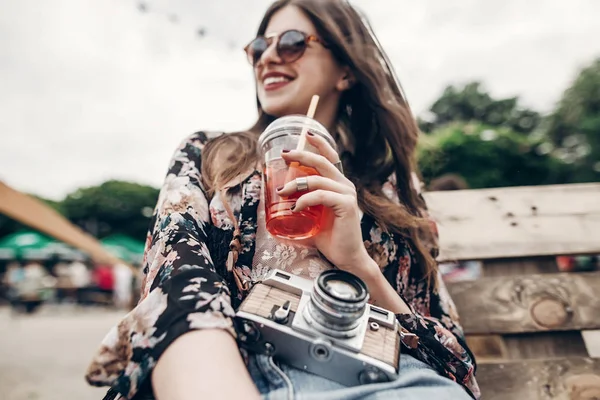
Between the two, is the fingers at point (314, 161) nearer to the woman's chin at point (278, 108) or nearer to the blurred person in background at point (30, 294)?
the woman's chin at point (278, 108)

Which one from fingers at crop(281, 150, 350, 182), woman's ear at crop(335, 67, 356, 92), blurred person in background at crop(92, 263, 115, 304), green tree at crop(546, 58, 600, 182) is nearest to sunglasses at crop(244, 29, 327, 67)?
woman's ear at crop(335, 67, 356, 92)

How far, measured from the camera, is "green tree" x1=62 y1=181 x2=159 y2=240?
40031 millimetres

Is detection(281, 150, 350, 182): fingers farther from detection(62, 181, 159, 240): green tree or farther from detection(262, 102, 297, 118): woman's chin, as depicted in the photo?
detection(62, 181, 159, 240): green tree

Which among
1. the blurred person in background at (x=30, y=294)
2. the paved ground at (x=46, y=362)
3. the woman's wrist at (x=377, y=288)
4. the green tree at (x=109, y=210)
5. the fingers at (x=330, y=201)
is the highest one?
the fingers at (x=330, y=201)

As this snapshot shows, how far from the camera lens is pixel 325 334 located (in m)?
0.97

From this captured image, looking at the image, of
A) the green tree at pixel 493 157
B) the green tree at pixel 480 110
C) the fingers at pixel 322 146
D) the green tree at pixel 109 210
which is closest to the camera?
the fingers at pixel 322 146

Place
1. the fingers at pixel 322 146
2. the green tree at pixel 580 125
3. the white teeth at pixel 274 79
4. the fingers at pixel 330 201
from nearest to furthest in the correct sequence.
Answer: the fingers at pixel 330 201 < the fingers at pixel 322 146 < the white teeth at pixel 274 79 < the green tree at pixel 580 125

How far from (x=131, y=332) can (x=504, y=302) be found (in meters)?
1.61

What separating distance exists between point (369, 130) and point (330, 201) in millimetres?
1144

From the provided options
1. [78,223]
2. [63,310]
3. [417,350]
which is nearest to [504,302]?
[417,350]

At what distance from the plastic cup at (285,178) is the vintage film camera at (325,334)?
232 mm

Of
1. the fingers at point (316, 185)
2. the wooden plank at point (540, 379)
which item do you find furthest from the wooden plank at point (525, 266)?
the fingers at point (316, 185)

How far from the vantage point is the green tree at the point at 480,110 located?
27.8 meters

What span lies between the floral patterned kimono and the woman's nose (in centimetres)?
38
